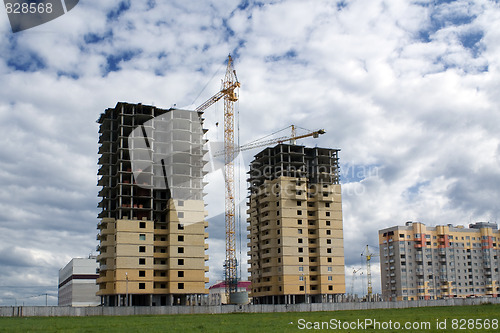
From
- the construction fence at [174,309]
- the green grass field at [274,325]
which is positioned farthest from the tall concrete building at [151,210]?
the green grass field at [274,325]

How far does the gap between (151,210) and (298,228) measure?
39230 mm

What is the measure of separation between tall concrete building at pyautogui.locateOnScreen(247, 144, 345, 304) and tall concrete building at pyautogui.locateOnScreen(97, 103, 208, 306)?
77.7 ft

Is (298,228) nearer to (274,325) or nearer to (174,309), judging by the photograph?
(174,309)

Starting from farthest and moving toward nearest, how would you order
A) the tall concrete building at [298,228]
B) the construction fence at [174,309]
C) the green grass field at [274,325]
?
the tall concrete building at [298,228]
the construction fence at [174,309]
the green grass field at [274,325]

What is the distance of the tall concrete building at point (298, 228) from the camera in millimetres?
140375

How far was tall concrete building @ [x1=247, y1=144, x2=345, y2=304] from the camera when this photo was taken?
14038 centimetres

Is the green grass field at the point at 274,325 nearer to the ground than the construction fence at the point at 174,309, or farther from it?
farther from it

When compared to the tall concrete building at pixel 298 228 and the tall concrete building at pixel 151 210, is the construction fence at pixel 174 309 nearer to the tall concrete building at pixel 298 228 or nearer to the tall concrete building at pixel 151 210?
the tall concrete building at pixel 151 210

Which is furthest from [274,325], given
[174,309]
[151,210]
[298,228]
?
[298,228]

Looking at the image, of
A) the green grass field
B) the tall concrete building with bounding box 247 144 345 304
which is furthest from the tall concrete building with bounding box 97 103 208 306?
the green grass field

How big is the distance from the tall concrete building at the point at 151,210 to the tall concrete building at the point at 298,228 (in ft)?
77.7

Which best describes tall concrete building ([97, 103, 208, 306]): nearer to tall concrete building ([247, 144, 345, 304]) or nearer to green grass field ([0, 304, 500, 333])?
tall concrete building ([247, 144, 345, 304])

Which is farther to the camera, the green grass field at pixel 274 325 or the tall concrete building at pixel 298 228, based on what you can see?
the tall concrete building at pixel 298 228

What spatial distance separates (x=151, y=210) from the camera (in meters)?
122
